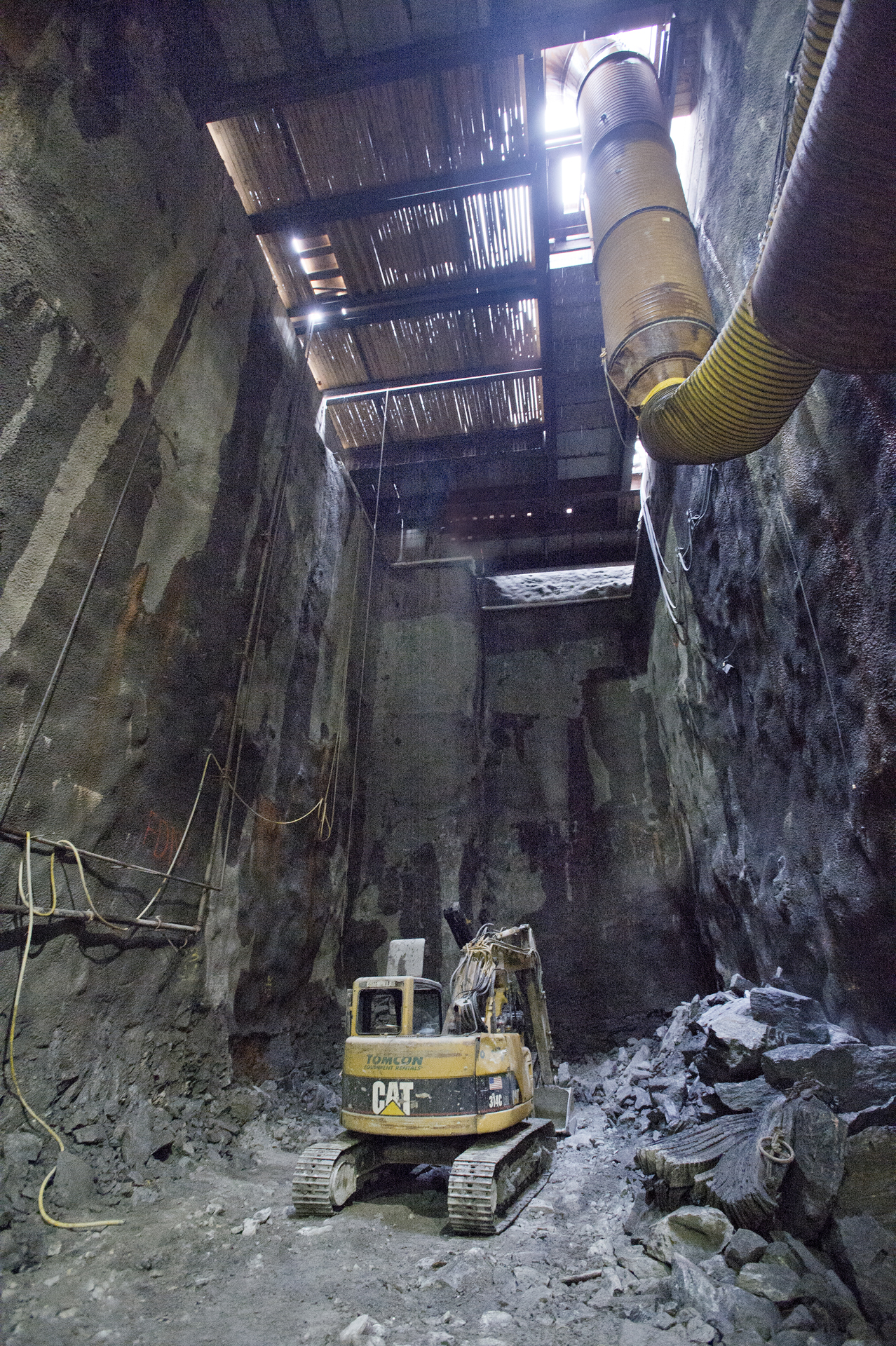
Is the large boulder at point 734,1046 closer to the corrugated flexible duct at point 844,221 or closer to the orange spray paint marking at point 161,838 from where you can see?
the corrugated flexible duct at point 844,221

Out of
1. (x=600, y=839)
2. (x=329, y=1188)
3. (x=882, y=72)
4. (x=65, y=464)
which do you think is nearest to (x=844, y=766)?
(x=882, y=72)

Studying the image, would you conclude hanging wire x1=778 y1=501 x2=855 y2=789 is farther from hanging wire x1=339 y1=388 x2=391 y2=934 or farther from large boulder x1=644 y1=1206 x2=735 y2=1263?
hanging wire x1=339 y1=388 x2=391 y2=934

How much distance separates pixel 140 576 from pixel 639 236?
4938 mm

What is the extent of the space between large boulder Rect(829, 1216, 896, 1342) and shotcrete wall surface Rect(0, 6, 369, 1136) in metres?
4.49

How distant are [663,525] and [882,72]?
674cm

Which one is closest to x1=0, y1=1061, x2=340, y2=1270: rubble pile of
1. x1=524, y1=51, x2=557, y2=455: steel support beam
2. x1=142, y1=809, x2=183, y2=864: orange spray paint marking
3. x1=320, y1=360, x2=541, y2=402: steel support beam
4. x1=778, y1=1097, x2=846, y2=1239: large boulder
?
x1=142, y1=809, x2=183, y2=864: orange spray paint marking

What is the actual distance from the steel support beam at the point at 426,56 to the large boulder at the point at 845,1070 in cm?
871

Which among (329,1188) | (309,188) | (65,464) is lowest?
(329,1188)

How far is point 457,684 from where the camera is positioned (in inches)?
450

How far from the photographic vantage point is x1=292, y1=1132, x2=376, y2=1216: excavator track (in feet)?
14.8

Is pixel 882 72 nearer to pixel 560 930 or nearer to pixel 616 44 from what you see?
pixel 616 44

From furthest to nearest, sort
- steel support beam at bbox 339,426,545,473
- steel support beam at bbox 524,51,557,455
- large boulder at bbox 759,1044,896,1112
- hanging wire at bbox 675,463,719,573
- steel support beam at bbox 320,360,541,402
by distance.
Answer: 1. steel support beam at bbox 339,426,545,473
2. steel support beam at bbox 320,360,541,402
3. steel support beam at bbox 524,51,557,455
4. hanging wire at bbox 675,463,719,573
5. large boulder at bbox 759,1044,896,1112

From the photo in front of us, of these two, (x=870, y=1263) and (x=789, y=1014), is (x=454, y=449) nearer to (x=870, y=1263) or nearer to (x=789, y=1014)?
(x=789, y=1014)

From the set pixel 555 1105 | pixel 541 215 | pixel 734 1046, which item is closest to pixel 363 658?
pixel 541 215
